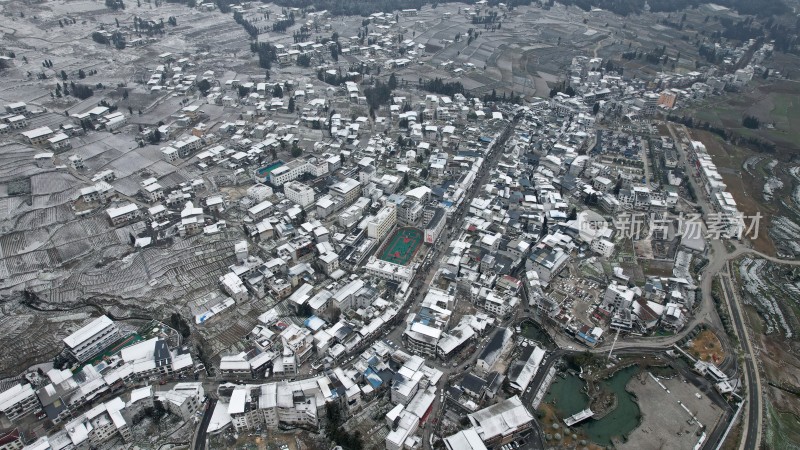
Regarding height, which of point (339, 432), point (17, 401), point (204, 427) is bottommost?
point (204, 427)

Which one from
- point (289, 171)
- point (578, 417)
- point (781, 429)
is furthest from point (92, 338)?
point (781, 429)

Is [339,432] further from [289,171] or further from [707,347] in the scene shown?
[289,171]

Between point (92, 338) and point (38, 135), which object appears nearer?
point (92, 338)

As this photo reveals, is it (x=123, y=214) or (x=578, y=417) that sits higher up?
(x=123, y=214)

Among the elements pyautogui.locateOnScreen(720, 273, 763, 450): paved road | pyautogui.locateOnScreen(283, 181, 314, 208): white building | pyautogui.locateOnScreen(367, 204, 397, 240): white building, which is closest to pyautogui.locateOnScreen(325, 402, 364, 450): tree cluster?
pyautogui.locateOnScreen(367, 204, 397, 240): white building

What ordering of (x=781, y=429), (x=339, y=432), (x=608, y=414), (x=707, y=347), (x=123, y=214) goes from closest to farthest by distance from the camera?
(x=339, y=432), (x=781, y=429), (x=608, y=414), (x=707, y=347), (x=123, y=214)

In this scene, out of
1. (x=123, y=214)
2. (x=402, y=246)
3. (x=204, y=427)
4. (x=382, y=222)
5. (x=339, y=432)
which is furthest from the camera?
(x=402, y=246)

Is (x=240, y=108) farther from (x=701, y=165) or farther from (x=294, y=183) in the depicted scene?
(x=701, y=165)

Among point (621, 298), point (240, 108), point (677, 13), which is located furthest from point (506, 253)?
point (677, 13)
